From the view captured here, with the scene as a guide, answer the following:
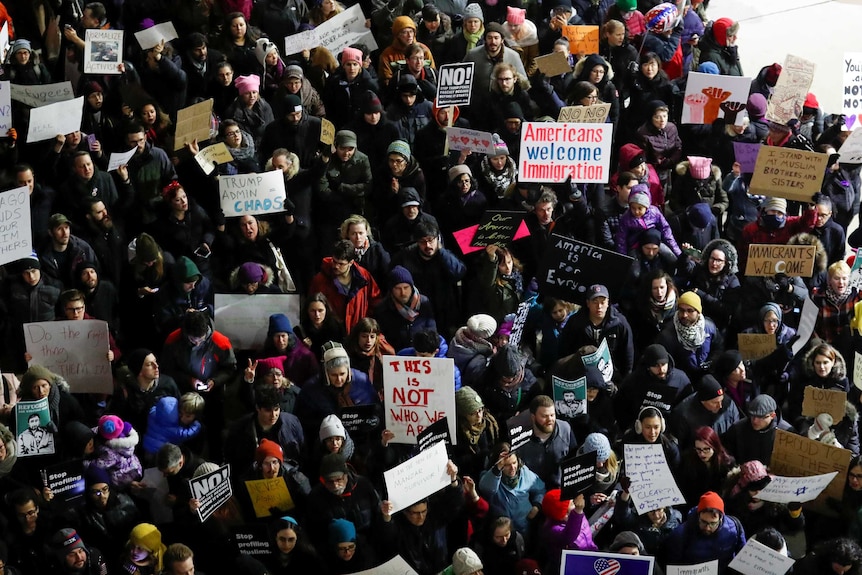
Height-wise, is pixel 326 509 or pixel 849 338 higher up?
pixel 849 338

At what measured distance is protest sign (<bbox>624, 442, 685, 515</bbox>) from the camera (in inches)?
376

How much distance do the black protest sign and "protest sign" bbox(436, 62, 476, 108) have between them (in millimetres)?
1568

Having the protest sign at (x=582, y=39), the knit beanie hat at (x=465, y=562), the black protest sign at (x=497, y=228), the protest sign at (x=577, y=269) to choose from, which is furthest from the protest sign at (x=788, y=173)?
the knit beanie hat at (x=465, y=562)

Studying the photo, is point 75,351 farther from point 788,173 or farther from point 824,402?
point 788,173

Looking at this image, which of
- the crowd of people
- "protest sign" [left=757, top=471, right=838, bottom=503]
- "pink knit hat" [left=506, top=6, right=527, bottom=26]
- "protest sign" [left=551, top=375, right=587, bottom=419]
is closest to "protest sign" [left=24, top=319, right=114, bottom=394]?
the crowd of people

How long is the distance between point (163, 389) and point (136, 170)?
7.71 feet

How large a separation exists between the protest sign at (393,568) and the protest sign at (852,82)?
6.72 m

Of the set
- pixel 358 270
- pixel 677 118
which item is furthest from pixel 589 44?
pixel 358 270

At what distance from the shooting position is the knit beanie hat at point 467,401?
9.79 metres

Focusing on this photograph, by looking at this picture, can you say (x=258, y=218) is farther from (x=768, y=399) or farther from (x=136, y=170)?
(x=768, y=399)

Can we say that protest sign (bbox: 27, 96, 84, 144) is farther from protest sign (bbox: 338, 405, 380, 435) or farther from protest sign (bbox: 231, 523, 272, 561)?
protest sign (bbox: 231, 523, 272, 561)

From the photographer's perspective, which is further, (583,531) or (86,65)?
(86,65)

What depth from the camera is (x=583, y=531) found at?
951 cm

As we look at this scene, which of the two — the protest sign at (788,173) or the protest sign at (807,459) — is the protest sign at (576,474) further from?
the protest sign at (788,173)
